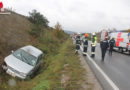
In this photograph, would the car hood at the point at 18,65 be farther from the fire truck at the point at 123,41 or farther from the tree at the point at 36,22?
the tree at the point at 36,22

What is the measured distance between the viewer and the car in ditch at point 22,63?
857 cm

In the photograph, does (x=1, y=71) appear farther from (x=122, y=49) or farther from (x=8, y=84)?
(x=122, y=49)

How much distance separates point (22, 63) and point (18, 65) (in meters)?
0.48

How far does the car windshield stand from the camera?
10.1 m

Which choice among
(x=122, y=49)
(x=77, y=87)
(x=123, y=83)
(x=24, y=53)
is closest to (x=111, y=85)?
(x=123, y=83)

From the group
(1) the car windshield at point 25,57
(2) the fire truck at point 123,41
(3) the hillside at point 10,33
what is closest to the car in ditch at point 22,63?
(1) the car windshield at point 25,57

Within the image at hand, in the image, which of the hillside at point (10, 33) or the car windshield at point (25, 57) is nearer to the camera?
the car windshield at point (25, 57)

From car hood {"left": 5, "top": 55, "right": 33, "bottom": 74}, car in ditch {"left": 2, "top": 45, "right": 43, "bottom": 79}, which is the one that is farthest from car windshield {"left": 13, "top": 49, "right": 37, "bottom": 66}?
car hood {"left": 5, "top": 55, "right": 33, "bottom": 74}

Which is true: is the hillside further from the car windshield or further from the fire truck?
the fire truck

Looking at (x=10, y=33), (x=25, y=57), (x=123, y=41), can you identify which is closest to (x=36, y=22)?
(x=10, y=33)

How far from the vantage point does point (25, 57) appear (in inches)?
409

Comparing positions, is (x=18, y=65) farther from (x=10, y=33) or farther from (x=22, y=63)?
(x=10, y=33)

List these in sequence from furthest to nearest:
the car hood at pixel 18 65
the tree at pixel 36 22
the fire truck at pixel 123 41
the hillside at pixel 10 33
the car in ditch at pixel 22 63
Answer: the tree at pixel 36 22 → the fire truck at pixel 123 41 → the hillside at pixel 10 33 → the car hood at pixel 18 65 → the car in ditch at pixel 22 63

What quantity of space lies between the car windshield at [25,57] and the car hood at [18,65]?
1.22 ft
